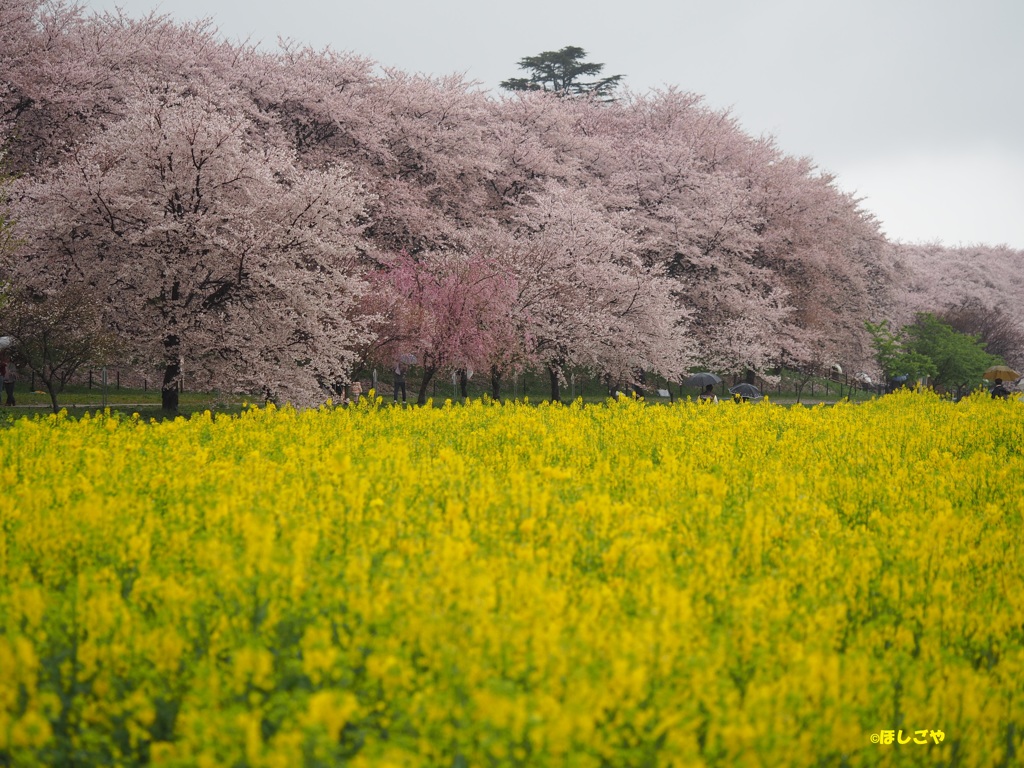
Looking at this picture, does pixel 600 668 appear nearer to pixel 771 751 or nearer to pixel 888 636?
pixel 771 751

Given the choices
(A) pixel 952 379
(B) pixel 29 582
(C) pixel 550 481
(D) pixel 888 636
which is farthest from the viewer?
(A) pixel 952 379

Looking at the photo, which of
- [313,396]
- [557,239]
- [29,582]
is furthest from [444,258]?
[29,582]

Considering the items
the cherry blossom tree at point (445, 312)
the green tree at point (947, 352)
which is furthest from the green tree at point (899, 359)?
the cherry blossom tree at point (445, 312)

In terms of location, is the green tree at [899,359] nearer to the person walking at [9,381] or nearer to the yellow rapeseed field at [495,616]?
the person walking at [9,381]

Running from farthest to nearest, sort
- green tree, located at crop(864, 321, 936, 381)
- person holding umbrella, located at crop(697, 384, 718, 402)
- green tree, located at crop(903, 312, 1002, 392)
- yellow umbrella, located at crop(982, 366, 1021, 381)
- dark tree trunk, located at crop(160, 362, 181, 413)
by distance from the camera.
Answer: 1. green tree, located at crop(903, 312, 1002, 392)
2. green tree, located at crop(864, 321, 936, 381)
3. yellow umbrella, located at crop(982, 366, 1021, 381)
4. dark tree trunk, located at crop(160, 362, 181, 413)
5. person holding umbrella, located at crop(697, 384, 718, 402)

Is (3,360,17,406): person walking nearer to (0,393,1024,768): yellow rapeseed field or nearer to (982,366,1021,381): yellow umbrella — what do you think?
(0,393,1024,768): yellow rapeseed field

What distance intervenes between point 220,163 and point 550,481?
18.2m

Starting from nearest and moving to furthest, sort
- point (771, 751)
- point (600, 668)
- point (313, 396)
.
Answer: point (771, 751) → point (600, 668) → point (313, 396)

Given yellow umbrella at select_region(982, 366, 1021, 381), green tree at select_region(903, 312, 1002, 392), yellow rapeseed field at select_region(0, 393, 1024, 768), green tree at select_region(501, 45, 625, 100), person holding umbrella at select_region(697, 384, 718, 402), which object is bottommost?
yellow rapeseed field at select_region(0, 393, 1024, 768)

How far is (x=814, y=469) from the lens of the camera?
35.0 feet

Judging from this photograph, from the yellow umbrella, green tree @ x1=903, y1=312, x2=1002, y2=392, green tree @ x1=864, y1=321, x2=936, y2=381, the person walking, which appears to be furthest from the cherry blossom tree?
the yellow umbrella

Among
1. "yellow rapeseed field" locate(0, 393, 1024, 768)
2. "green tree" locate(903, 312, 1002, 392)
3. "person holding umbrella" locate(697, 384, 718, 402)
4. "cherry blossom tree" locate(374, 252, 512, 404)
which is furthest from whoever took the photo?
"green tree" locate(903, 312, 1002, 392)

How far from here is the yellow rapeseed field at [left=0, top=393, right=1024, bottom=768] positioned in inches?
159

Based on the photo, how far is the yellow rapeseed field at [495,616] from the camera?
13.2ft
